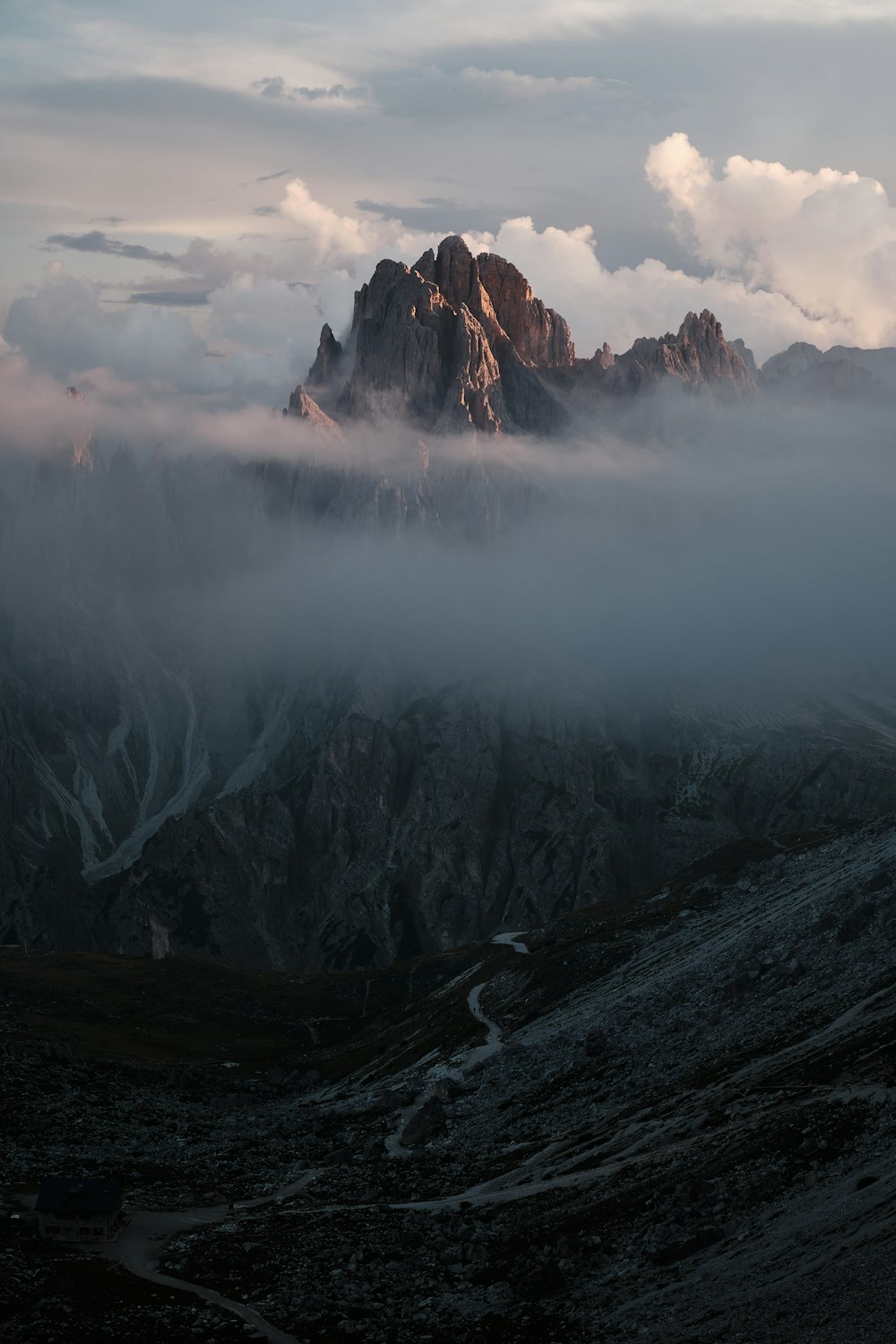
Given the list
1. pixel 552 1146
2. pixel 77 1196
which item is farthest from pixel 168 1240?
pixel 552 1146

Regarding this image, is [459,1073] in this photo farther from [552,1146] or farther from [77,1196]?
[77,1196]

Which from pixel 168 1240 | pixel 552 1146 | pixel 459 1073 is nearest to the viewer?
pixel 168 1240

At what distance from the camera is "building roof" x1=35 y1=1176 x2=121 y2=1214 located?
93312 millimetres

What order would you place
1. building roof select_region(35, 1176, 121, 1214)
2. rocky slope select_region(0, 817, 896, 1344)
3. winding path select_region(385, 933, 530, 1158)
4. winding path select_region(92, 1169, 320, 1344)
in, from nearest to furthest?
rocky slope select_region(0, 817, 896, 1344)
winding path select_region(92, 1169, 320, 1344)
building roof select_region(35, 1176, 121, 1214)
winding path select_region(385, 933, 530, 1158)

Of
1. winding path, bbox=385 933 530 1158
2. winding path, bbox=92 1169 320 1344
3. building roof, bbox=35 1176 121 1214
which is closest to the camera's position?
winding path, bbox=92 1169 320 1344

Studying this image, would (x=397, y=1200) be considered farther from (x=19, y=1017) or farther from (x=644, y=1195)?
(x=19, y=1017)

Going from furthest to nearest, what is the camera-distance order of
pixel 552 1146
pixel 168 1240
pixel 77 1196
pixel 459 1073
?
pixel 459 1073 < pixel 552 1146 < pixel 168 1240 < pixel 77 1196

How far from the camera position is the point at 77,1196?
94625 mm

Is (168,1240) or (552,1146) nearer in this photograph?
(168,1240)

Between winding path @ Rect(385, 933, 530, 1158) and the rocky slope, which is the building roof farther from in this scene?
winding path @ Rect(385, 933, 530, 1158)

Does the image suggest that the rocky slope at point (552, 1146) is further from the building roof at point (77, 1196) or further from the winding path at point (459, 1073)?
the building roof at point (77, 1196)

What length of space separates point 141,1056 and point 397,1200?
263ft

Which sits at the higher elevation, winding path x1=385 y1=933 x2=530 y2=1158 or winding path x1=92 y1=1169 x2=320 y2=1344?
winding path x1=92 y1=1169 x2=320 y2=1344

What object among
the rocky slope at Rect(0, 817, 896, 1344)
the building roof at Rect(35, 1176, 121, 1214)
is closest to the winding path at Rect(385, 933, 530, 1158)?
the rocky slope at Rect(0, 817, 896, 1344)
